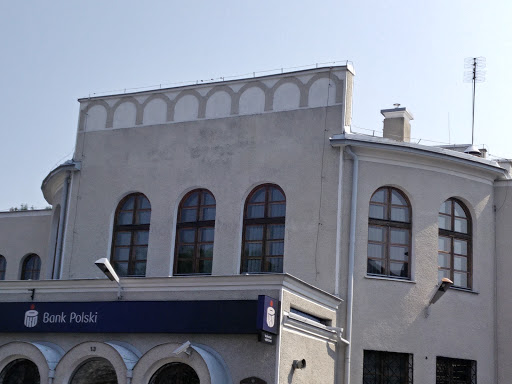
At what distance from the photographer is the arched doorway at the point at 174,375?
16.2 meters

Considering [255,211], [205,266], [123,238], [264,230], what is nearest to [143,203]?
A: [123,238]

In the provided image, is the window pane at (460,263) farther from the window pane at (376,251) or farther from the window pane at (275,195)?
the window pane at (275,195)

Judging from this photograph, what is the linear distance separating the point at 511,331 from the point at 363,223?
15.9ft

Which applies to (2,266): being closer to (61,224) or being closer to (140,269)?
(61,224)

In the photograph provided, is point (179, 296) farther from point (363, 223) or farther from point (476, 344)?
point (476, 344)

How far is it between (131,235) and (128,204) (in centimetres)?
Answer: 87

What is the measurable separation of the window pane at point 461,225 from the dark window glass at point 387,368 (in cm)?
366

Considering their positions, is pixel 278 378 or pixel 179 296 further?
pixel 179 296

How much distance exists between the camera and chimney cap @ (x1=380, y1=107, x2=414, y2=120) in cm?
2281

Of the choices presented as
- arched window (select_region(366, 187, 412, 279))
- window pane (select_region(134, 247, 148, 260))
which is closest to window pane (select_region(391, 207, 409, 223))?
arched window (select_region(366, 187, 412, 279))

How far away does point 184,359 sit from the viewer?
1592 cm

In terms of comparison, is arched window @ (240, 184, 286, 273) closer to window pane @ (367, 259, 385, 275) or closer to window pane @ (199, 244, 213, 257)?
window pane @ (199, 244, 213, 257)

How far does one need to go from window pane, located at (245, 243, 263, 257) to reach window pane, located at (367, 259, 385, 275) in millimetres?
2682

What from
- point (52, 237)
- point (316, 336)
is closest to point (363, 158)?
point (316, 336)
